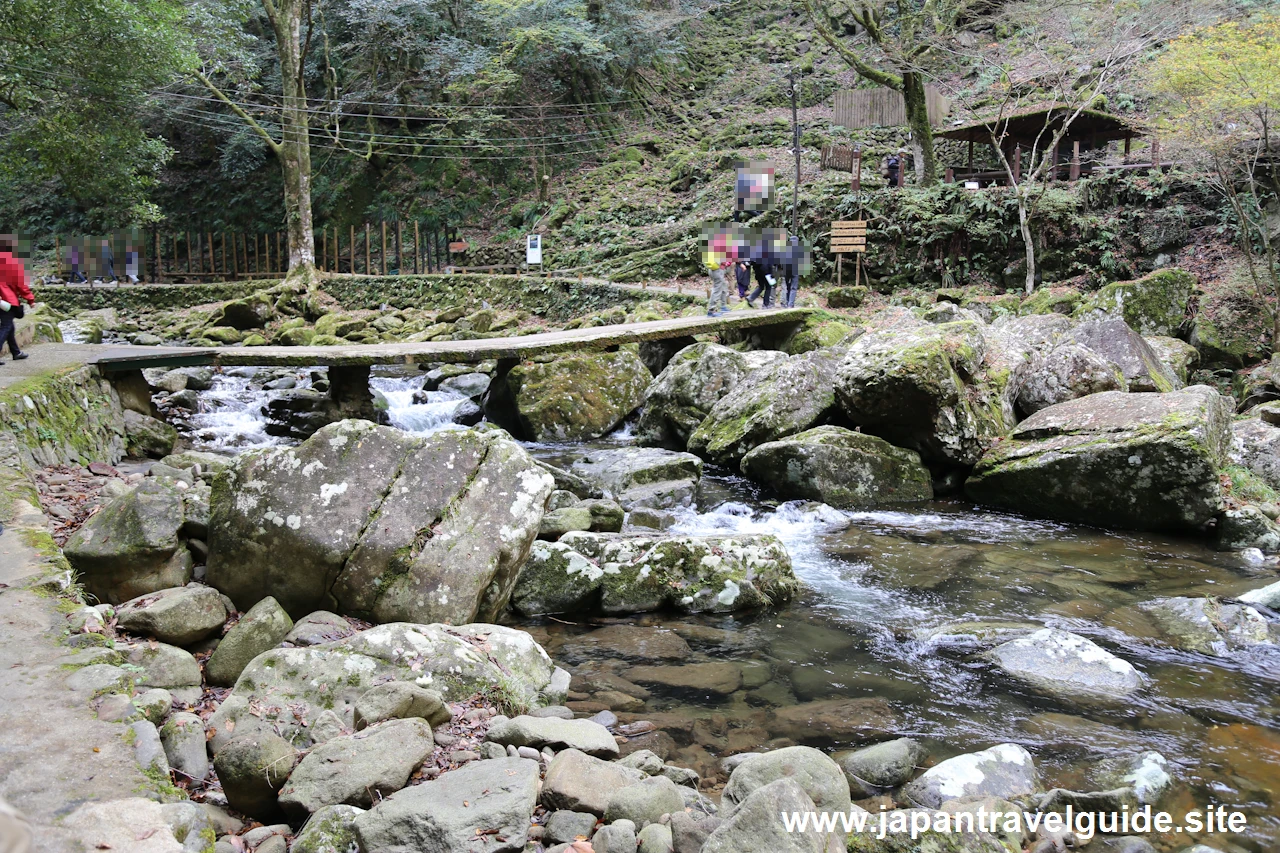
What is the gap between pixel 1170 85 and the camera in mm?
13336

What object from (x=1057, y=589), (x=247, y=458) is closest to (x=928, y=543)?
(x=1057, y=589)

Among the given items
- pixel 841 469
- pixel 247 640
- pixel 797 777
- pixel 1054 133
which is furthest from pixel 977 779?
pixel 1054 133

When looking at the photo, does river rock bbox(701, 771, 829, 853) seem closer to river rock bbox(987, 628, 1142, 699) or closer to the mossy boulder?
river rock bbox(987, 628, 1142, 699)

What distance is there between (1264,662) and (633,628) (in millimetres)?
3903

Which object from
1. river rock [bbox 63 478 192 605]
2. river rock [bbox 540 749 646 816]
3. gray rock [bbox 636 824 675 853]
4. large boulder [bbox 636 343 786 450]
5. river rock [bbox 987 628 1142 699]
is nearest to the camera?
gray rock [bbox 636 824 675 853]

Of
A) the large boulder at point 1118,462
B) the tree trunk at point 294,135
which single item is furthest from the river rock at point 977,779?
the tree trunk at point 294,135

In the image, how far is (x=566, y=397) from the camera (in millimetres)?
11578

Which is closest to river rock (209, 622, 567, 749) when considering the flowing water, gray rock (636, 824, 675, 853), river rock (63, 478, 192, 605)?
the flowing water

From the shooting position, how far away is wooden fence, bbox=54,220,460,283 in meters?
27.2

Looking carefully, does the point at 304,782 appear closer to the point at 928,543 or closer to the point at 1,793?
the point at 1,793

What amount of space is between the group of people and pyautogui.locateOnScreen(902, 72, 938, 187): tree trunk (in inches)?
279

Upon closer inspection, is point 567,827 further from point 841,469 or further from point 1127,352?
point 1127,352

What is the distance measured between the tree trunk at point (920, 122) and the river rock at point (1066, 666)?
58.5 ft

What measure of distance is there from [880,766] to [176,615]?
360 centimetres
